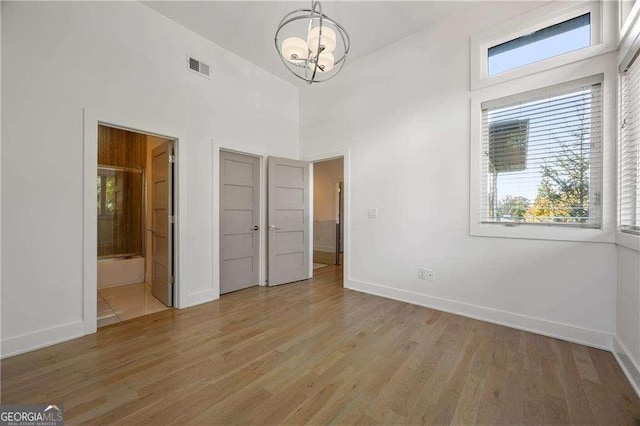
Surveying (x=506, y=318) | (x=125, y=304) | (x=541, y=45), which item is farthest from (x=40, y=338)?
(x=541, y=45)

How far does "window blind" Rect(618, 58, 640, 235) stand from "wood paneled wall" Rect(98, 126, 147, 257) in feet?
20.1

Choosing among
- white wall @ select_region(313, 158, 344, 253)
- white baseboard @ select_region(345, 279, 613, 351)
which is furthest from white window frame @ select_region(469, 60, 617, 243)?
white wall @ select_region(313, 158, 344, 253)

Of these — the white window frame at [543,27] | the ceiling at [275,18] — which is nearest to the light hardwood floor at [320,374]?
the white window frame at [543,27]

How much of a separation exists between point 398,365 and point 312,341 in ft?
2.47

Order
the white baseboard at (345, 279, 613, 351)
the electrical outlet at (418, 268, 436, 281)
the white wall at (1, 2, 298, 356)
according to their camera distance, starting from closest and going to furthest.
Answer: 1. the white wall at (1, 2, 298, 356)
2. the white baseboard at (345, 279, 613, 351)
3. the electrical outlet at (418, 268, 436, 281)

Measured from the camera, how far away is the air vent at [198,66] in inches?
129

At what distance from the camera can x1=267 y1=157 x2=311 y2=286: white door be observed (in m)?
4.12

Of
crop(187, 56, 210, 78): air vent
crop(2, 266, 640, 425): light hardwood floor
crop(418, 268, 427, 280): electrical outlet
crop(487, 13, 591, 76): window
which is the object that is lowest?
crop(2, 266, 640, 425): light hardwood floor

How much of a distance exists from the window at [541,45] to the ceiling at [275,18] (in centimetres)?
71

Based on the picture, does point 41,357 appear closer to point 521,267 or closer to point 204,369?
point 204,369

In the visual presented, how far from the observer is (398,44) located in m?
3.53

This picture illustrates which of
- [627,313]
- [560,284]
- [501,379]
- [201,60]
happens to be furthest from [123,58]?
[627,313]

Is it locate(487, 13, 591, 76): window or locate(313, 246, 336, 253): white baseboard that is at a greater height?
locate(487, 13, 591, 76): window

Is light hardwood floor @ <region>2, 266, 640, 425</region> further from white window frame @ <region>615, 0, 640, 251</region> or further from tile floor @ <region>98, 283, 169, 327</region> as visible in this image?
white window frame @ <region>615, 0, 640, 251</region>
